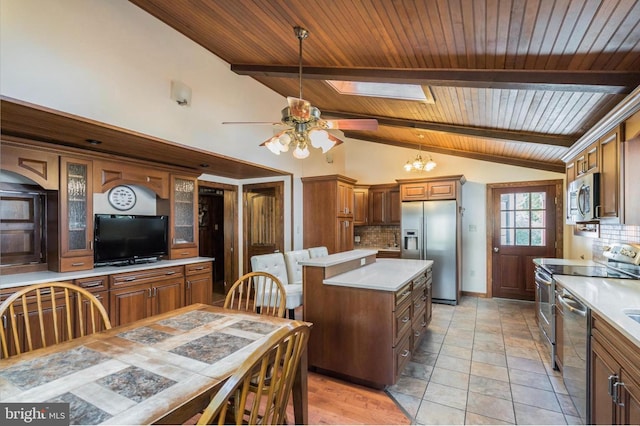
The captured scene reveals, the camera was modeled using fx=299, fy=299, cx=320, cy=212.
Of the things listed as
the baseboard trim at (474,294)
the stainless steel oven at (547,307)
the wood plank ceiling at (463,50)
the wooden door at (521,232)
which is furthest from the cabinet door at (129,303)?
the wooden door at (521,232)

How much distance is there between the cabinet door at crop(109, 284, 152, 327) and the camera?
301 centimetres

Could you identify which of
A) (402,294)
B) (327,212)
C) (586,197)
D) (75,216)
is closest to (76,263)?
(75,216)

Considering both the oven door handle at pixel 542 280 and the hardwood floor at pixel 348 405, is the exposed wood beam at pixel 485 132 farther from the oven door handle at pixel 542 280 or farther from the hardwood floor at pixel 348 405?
the hardwood floor at pixel 348 405

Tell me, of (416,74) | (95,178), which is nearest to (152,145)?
(95,178)

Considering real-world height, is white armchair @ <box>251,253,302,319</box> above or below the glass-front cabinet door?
below

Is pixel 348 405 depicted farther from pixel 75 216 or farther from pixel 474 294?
pixel 474 294

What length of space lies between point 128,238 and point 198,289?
105 centimetres

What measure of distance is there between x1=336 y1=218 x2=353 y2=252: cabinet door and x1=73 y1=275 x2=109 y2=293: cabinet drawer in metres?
3.34

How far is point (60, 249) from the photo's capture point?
2.88m

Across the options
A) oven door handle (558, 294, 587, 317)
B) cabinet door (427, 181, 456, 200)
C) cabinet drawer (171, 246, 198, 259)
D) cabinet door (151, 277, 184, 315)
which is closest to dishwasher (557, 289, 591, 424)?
oven door handle (558, 294, 587, 317)

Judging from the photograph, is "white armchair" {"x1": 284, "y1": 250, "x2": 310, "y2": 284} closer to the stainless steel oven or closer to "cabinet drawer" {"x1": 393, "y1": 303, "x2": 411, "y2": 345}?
"cabinet drawer" {"x1": 393, "y1": 303, "x2": 411, "y2": 345}

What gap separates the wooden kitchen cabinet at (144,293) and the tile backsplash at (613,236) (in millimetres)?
4472

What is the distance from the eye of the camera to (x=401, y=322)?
254cm

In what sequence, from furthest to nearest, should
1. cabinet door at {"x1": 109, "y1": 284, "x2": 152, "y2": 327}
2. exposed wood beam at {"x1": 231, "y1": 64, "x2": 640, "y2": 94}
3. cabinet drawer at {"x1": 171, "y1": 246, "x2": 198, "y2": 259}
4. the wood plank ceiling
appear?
cabinet drawer at {"x1": 171, "y1": 246, "x2": 198, "y2": 259} < cabinet door at {"x1": 109, "y1": 284, "x2": 152, "y2": 327} < exposed wood beam at {"x1": 231, "y1": 64, "x2": 640, "y2": 94} < the wood plank ceiling
